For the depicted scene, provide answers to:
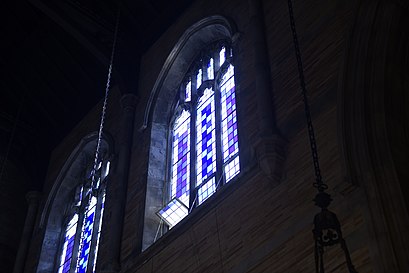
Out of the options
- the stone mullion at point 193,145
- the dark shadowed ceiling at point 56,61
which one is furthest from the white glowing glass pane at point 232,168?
the dark shadowed ceiling at point 56,61

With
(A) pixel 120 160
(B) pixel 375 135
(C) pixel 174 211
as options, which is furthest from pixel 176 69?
(B) pixel 375 135

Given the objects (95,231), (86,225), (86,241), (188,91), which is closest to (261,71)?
(188,91)

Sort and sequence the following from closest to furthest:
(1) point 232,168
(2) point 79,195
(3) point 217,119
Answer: (1) point 232,168, (3) point 217,119, (2) point 79,195

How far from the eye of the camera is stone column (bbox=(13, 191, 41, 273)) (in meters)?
13.1

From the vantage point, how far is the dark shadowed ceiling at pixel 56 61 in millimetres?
12633

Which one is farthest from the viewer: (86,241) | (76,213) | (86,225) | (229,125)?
(76,213)

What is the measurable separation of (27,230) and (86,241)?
2147 mm

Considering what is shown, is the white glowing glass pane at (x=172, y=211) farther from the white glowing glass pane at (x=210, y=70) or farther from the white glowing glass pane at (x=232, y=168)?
the white glowing glass pane at (x=210, y=70)

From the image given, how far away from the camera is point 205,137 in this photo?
1016 centimetres

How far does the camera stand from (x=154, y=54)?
12648 mm

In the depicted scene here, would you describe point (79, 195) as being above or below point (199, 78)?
below

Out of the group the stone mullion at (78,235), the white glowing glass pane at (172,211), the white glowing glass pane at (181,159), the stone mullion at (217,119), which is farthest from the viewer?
the stone mullion at (78,235)

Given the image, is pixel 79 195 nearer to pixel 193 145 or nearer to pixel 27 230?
pixel 27 230

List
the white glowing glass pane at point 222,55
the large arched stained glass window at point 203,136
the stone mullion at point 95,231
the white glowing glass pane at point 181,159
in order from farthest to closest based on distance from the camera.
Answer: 1. the stone mullion at point 95,231
2. the white glowing glass pane at point 222,55
3. the white glowing glass pane at point 181,159
4. the large arched stained glass window at point 203,136
